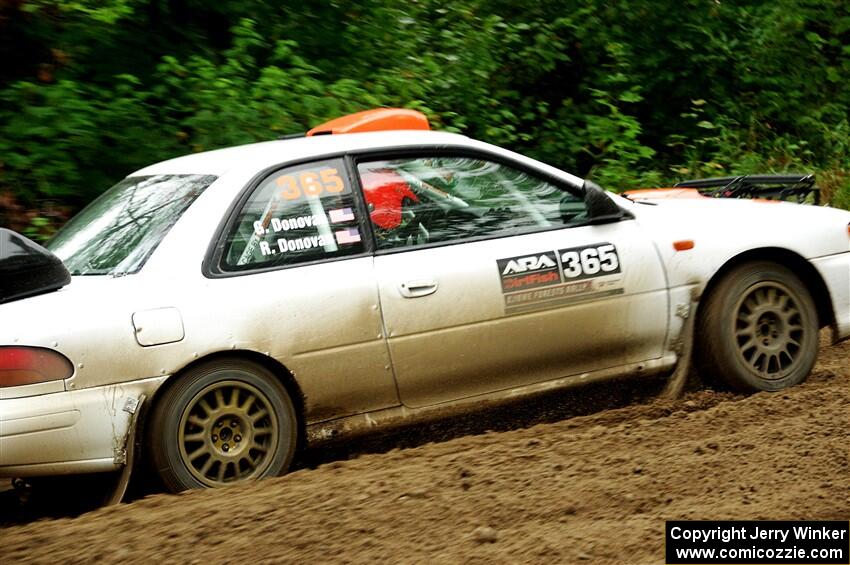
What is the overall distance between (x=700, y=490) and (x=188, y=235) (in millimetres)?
2422

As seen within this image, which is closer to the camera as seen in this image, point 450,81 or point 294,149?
point 294,149

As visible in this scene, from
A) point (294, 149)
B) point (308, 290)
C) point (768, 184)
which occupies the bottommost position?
point (308, 290)

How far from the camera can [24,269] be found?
187 inches

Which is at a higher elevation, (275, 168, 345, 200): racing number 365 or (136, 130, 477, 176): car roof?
(136, 130, 477, 176): car roof

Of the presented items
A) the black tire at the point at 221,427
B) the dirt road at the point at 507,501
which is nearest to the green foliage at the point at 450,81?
the black tire at the point at 221,427

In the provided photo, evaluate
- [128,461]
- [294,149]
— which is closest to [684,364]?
[294,149]

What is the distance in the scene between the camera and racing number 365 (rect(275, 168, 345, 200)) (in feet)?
17.8

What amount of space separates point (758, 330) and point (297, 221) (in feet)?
8.38

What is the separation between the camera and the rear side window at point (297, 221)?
17.2 ft

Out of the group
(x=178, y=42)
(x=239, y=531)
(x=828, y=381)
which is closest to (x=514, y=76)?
(x=178, y=42)

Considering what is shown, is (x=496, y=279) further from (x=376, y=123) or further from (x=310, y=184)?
(x=376, y=123)

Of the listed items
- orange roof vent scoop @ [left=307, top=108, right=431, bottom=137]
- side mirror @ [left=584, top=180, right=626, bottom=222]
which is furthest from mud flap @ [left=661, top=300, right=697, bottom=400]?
orange roof vent scoop @ [left=307, top=108, right=431, bottom=137]

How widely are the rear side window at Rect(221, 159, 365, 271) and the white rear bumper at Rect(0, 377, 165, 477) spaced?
2.40 ft

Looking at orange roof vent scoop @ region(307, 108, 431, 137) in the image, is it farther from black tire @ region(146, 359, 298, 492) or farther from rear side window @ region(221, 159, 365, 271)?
black tire @ region(146, 359, 298, 492)
